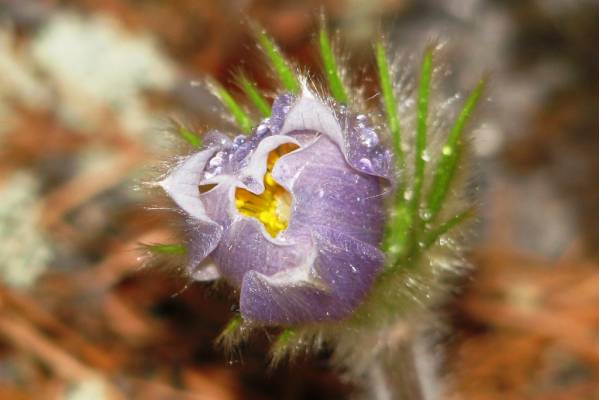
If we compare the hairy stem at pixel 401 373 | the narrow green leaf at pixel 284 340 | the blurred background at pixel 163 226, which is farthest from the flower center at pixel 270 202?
the blurred background at pixel 163 226

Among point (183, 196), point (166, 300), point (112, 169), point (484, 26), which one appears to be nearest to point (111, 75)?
point (112, 169)

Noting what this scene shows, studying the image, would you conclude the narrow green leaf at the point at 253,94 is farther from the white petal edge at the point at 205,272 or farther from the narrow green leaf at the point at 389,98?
the white petal edge at the point at 205,272

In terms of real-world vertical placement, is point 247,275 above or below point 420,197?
below

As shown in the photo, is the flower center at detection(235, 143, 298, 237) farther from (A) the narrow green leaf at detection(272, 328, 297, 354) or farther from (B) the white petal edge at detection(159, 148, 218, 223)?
Result: (A) the narrow green leaf at detection(272, 328, 297, 354)

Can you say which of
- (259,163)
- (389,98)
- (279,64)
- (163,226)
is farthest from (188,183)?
(163,226)

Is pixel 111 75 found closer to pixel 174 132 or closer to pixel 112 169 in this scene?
pixel 112 169

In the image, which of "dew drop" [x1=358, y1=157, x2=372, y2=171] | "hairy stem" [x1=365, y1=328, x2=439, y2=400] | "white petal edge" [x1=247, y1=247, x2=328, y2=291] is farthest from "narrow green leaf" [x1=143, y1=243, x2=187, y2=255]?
"hairy stem" [x1=365, y1=328, x2=439, y2=400]
